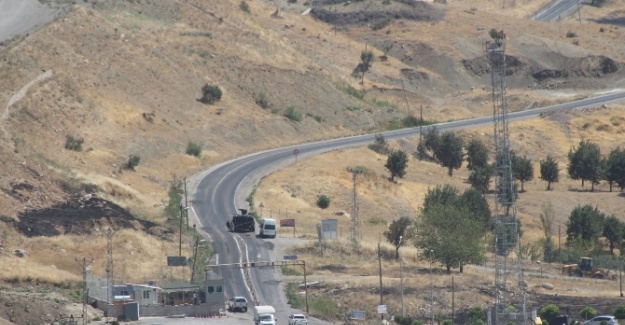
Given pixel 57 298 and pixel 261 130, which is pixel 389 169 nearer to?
pixel 261 130

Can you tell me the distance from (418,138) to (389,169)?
22.4 meters

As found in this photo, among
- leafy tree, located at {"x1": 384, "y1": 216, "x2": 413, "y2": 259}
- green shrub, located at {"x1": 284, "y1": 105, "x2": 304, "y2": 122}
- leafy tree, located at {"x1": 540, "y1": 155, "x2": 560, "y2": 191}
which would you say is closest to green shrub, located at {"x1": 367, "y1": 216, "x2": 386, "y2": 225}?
leafy tree, located at {"x1": 384, "y1": 216, "x2": 413, "y2": 259}

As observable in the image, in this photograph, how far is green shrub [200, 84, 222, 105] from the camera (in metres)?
174

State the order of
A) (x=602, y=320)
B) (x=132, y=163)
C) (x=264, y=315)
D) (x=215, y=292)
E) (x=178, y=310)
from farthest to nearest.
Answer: (x=132, y=163) → (x=215, y=292) → (x=178, y=310) → (x=602, y=320) → (x=264, y=315)

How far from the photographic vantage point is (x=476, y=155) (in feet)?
551

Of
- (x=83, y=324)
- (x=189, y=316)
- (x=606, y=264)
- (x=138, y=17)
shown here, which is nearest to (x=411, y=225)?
(x=606, y=264)

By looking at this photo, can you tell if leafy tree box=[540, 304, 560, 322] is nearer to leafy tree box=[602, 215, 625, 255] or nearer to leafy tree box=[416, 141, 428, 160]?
leafy tree box=[602, 215, 625, 255]

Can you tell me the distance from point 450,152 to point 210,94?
26.4 m

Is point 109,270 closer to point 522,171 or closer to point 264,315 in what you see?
point 264,315

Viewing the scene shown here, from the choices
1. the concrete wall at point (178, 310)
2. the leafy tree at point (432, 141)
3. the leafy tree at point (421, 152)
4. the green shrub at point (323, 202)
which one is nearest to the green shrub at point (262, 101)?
the leafy tree at point (432, 141)

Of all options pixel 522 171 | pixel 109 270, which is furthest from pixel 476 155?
pixel 109 270

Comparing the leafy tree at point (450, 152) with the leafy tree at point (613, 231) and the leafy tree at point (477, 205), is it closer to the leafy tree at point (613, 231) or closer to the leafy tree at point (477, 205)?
the leafy tree at point (477, 205)

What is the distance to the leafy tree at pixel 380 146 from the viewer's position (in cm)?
16662

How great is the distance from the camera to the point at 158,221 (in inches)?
4988
